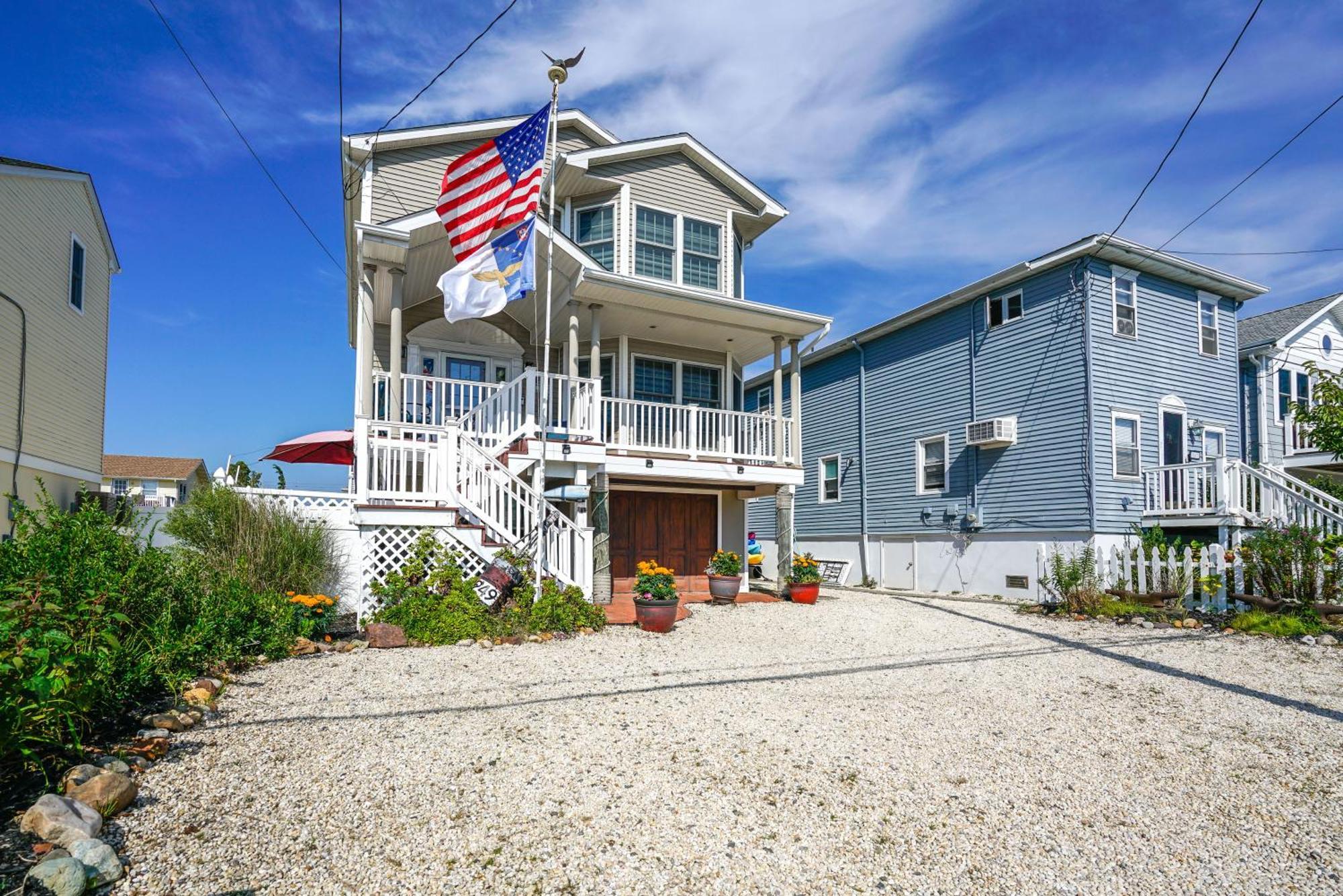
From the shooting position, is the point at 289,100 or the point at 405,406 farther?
the point at 405,406

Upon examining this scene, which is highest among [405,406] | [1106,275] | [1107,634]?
[1106,275]

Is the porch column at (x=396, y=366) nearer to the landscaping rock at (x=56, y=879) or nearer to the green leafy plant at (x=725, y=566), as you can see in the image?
the green leafy plant at (x=725, y=566)

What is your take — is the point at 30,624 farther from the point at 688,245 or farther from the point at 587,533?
the point at 688,245

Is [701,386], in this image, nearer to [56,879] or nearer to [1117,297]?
[1117,297]

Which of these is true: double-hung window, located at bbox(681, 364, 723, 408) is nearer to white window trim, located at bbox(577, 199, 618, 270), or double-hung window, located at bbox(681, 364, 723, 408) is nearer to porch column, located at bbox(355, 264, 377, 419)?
white window trim, located at bbox(577, 199, 618, 270)

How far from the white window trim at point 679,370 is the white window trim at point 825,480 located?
6.64 meters

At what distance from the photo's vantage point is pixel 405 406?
36.4 feet

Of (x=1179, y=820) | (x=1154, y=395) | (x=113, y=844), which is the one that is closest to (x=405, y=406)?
(x=113, y=844)

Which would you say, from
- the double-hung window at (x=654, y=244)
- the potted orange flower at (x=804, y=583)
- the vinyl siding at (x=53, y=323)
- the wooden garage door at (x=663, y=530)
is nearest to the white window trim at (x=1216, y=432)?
the potted orange flower at (x=804, y=583)

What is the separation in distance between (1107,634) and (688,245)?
9.71 meters

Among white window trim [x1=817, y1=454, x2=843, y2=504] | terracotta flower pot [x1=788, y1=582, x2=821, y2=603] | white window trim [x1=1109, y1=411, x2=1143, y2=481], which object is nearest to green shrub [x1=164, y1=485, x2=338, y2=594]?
terracotta flower pot [x1=788, y1=582, x2=821, y2=603]

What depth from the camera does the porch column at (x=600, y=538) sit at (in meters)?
10.8

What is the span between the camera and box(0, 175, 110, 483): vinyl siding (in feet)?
39.9

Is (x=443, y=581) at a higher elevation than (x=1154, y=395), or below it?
below
